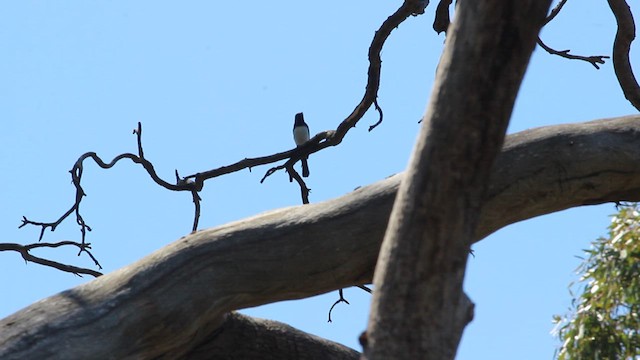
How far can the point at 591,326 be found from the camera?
551 centimetres

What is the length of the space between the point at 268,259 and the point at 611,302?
2438 millimetres

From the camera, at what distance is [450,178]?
8.20ft

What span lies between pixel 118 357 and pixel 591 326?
9.03ft

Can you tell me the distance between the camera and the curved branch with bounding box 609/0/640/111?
5293 millimetres

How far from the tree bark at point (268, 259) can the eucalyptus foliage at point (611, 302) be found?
1677mm

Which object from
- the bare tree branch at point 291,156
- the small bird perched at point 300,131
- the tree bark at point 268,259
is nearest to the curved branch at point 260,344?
the tree bark at point 268,259

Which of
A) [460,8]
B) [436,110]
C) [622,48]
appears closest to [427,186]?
[436,110]

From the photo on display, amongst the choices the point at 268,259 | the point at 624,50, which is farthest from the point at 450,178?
the point at 624,50

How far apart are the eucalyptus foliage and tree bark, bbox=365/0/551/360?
3.11 meters

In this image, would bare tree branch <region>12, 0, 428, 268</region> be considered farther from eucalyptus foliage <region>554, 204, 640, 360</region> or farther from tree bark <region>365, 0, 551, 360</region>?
tree bark <region>365, 0, 551, 360</region>

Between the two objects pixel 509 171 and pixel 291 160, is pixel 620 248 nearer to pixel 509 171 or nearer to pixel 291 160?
pixel 291 160

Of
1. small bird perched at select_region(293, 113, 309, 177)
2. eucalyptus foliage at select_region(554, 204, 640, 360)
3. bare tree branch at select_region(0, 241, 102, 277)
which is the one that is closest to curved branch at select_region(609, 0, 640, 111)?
eucalyptus foliage at select_region(554, 204, 640, 360)

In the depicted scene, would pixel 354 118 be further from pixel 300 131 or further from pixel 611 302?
pixel 300 131

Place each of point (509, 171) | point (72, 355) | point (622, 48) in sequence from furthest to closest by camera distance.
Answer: point (622, 48)
point (509, 171)
point (72, 355)
